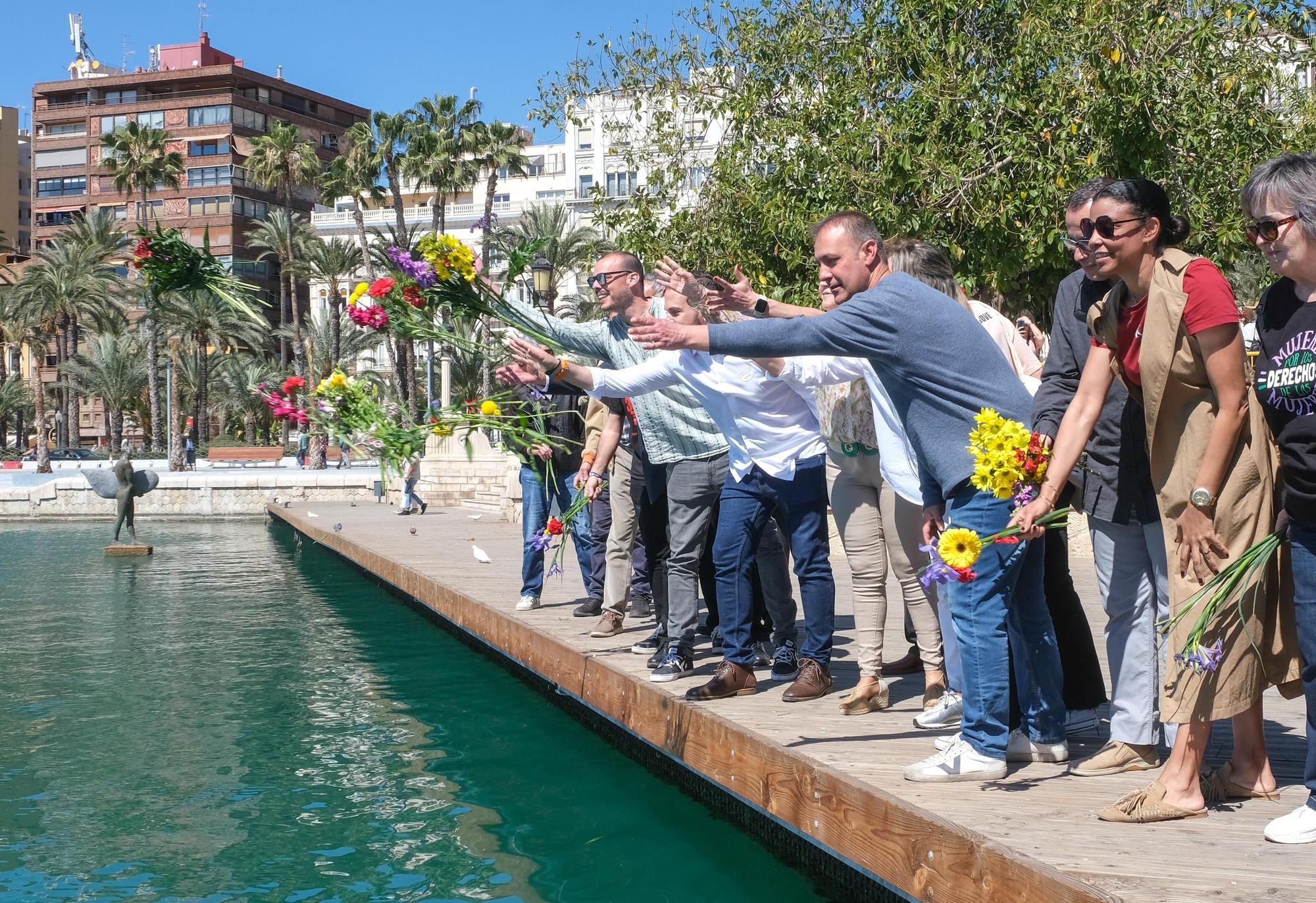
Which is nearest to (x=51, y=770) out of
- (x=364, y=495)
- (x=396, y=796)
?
(x=396, y=796)

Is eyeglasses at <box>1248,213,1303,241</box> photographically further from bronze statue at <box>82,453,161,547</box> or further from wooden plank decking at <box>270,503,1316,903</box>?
bronze statue at <box>82,453,161,547</box>

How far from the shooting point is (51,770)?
7.21 metres

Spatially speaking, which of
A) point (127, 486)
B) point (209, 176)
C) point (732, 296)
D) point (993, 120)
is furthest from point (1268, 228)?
point (209, 176)

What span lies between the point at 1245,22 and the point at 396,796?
10.3 metres

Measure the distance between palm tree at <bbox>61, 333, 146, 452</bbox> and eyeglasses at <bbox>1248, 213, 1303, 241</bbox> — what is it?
210 feet

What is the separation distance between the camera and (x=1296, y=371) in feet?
11.6

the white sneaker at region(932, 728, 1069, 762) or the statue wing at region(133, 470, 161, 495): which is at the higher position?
the statue wing at region(133, 470, 161, 495)

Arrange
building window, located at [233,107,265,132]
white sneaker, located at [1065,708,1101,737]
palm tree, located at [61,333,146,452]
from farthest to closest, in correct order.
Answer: building window, located at [233,107,265,132], palm tree, located at [61,333,146,452], white sneaker, located at [1065,708,1101,737]

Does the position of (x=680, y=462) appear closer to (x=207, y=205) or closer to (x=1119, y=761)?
(x=1119, y=761)

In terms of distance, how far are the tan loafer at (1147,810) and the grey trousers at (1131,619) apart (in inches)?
25.7

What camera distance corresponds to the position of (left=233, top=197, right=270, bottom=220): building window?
9031cm

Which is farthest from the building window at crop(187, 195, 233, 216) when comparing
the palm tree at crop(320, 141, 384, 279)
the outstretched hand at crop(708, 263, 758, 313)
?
the outstretched hand at crop(708, 263, 758, 313)

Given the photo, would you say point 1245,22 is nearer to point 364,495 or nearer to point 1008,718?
point 1008,718

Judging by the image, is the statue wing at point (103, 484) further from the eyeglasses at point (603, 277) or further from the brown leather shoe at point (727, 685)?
the brown leather shoe at point (727, 685)
